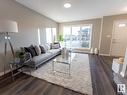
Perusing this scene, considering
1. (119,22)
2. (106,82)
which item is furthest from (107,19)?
(106,82)

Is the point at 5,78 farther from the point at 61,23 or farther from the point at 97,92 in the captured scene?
the point at 61,23

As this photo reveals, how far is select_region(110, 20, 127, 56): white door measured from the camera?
4.46 m

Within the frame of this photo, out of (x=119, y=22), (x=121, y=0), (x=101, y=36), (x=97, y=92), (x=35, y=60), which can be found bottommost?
(x=97, y=92)

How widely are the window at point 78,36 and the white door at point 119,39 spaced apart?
149 centimetres

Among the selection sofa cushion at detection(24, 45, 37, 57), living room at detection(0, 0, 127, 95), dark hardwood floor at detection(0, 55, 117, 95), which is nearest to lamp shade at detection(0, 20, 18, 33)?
living room at detection(0, 0, 127, 95)

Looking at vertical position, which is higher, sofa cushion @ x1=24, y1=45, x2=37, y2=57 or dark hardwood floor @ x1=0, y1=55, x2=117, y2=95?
sofa cushion @ x1=24, y1=45, x2=37, y2=57

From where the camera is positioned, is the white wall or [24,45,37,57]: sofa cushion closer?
the white wall

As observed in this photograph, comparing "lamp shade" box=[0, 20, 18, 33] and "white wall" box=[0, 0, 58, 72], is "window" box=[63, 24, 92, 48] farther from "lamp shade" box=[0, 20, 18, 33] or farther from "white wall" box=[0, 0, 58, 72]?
"lamp shade" box=[0, 20, 18, 33]

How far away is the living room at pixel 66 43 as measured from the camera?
204 centimetres

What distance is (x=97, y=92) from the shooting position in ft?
6.08

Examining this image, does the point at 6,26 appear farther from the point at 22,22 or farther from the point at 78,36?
the point at 78,36

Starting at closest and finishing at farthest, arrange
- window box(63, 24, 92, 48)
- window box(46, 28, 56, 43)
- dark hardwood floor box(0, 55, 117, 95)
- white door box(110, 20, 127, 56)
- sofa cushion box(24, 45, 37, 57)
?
dark hardwood floor box(0, 55, 117, 95), sofa cushion box(24, 45, 37, 57), white door box(110, 20, 127, 56), window box(46, 28, 56, 43), window box(63, 24, 92, 48)

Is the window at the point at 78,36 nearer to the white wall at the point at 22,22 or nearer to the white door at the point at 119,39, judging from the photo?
the white door at the point at 119,39

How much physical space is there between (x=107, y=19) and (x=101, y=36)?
1.04 meters
